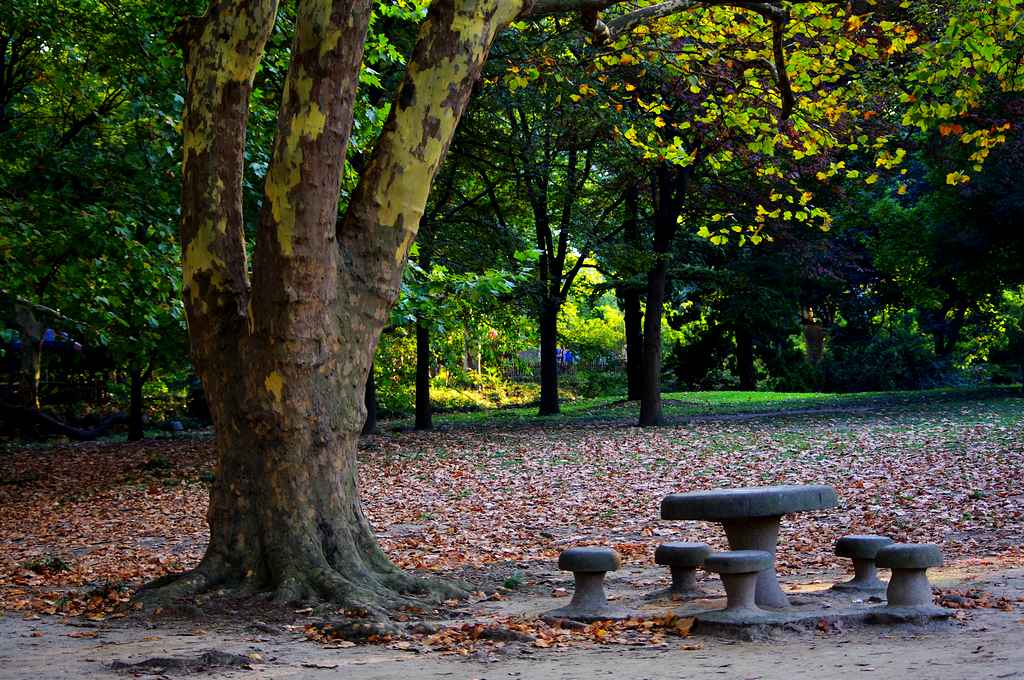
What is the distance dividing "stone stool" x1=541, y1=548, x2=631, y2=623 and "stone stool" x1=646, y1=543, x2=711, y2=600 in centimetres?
52

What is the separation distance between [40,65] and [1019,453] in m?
18.7

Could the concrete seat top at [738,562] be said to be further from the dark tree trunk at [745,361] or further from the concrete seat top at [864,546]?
the dark tree trunk at [745,361]

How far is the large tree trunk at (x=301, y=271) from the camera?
7555mm

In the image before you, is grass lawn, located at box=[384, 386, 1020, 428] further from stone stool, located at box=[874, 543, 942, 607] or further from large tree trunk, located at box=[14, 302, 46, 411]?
stone stool, located at box=[874, 543, 942, 607]

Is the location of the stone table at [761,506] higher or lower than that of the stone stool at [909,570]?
higher

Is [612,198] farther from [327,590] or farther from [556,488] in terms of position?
[327,590]

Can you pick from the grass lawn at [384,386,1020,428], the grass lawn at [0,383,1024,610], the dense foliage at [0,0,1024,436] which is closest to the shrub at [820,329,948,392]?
the dense foliage at [0,0,1024,436]

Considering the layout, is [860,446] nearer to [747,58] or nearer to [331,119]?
[747,58]

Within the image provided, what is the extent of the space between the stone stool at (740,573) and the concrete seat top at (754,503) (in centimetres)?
36

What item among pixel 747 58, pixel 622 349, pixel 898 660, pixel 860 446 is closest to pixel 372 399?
pixel 860 446

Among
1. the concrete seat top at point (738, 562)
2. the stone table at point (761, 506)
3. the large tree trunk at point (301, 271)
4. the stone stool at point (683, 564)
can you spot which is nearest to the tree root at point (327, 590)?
the large tree trunk at point (301, 271)

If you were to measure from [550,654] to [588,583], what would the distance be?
44.6 inches

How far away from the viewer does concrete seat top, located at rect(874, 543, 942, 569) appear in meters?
6.59

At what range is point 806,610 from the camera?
685 centimetres
